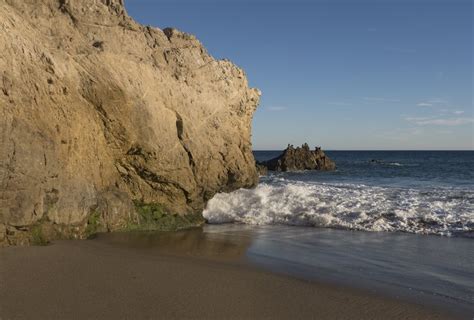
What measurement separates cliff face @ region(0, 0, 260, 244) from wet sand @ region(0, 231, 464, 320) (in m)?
1.41

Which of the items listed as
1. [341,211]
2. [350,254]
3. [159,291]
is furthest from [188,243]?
[341,211]

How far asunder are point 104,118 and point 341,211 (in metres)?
7.50

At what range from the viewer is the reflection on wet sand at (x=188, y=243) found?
8703mm

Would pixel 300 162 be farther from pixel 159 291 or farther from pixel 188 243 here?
pixel 159 291

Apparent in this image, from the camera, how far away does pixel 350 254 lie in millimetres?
8938

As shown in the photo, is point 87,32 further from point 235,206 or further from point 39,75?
point 235,206

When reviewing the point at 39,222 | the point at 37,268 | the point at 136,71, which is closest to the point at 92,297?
the point at 37,268

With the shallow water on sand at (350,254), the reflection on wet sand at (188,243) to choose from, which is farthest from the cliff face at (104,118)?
the shallow water on sand at (350,254)

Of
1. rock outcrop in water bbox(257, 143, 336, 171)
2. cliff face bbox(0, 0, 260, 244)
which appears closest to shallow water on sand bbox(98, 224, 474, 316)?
cliff face bbox(0, 0, 260, 244)

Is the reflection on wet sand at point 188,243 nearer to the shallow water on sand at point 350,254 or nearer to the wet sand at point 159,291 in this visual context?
the shallow water on sand at point 350,254

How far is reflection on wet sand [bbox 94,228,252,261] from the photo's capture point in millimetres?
8703

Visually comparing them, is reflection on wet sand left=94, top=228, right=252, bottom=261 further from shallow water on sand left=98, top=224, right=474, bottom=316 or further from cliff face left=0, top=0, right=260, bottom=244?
cliff face left=0, top=0, right=260, bottom=244

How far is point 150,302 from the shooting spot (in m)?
5.52

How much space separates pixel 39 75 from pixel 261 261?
5.55 m
